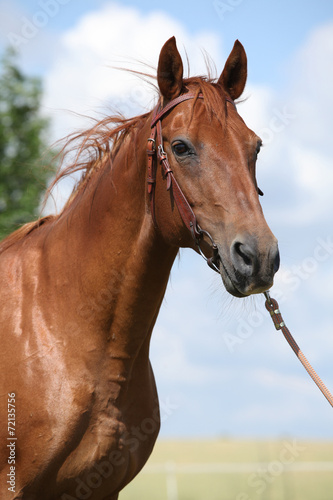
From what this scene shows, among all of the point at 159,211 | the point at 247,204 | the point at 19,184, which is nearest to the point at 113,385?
the point at 159,211

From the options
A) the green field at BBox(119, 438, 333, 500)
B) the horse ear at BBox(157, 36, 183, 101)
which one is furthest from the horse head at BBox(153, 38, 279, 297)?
the green field at BBox(119, 438, 333, 500)

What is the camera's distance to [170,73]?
412cm

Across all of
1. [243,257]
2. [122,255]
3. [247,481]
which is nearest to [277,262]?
[243,257]

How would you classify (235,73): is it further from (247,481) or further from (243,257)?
(247,481)

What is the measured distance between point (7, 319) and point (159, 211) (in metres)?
1.31

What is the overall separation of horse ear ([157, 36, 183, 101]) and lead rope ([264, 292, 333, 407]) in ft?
5.13

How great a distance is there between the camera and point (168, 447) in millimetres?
36031

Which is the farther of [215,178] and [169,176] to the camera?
[169,176]

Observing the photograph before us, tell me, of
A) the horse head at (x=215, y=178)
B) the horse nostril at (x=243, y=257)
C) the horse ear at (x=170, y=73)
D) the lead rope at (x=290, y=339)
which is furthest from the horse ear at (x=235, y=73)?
the lead rope at (x=290, y=339)

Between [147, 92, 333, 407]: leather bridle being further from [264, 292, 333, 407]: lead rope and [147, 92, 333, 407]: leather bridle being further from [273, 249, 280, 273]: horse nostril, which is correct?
[273, 249, 280, 273]: horse nostril

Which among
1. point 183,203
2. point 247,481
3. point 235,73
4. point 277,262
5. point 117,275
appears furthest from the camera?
point 247,481

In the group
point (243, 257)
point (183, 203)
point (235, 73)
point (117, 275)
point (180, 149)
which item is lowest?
point (117, 275)

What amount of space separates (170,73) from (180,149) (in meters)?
0.67

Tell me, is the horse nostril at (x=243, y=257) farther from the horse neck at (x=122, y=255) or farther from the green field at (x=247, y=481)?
the green field at (x=247, y=481)
